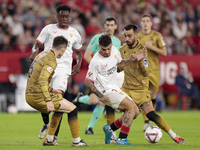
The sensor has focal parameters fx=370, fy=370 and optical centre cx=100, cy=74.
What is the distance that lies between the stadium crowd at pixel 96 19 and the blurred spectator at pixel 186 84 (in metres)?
1.17

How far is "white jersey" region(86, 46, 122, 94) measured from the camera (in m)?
6.58

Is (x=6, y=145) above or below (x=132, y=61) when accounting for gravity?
below

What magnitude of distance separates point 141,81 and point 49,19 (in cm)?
999

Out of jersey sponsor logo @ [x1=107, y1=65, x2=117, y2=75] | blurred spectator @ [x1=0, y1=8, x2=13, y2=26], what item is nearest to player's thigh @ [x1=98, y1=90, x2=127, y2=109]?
jersey sponsor logo @ [x1=107, y1=65, x2=117, y2=75]

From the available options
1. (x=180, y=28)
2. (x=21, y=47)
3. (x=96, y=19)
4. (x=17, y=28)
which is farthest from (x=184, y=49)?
(x=17, y=28)

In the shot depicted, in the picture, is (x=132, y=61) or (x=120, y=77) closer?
(x=132, y=61)

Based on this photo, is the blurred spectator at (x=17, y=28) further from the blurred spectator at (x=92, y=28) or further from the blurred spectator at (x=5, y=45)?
the blurred spectator at (x=92, y=28)

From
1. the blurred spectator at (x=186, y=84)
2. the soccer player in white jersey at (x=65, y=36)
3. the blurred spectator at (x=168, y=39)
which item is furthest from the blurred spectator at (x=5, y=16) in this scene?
the soccer player in white jersey at (x=65, y=36)

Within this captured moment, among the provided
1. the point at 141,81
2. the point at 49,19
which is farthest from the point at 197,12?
the point at 141,81

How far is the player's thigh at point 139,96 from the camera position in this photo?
7.05 metres

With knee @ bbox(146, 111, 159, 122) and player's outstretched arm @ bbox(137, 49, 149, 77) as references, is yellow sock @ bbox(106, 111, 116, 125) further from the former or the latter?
Result: player's outstretched arm @ bbox(137, 49, 149, 77)

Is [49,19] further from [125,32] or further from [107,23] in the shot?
[125,32]

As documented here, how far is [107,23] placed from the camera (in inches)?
337

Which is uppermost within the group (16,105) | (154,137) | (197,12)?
(197,12)
